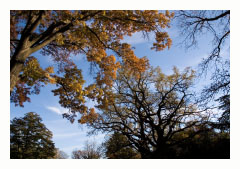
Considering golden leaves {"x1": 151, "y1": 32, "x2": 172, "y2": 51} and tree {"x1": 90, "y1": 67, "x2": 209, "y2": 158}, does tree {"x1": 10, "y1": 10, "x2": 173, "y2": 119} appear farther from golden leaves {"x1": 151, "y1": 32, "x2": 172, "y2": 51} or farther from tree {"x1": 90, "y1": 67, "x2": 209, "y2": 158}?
tree {"x1": 90, "y1": 67, "x2": 209, "y2": 158}

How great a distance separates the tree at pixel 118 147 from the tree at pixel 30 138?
737cm

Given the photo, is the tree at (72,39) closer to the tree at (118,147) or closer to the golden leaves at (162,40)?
the golden leaves at (162,40)

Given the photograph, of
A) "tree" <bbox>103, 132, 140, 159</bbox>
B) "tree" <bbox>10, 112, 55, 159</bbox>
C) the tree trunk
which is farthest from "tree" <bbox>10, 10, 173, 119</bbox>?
"tree" <bbox>10, 112, 55, 159</bbox>

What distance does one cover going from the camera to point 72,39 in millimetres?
3502

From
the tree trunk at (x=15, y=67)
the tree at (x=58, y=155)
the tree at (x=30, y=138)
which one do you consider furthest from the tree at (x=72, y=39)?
the tree at (x=58, y=155)

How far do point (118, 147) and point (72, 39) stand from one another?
8038 mm

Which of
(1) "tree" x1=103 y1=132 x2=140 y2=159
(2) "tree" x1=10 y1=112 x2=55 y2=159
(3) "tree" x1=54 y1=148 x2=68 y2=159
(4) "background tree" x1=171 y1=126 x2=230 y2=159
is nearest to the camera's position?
(4) "background tree" x1=171 y1=126 x2=230 y2=159

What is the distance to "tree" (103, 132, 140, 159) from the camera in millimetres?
9258

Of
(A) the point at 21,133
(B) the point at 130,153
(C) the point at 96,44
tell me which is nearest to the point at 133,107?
(B) the point at 130,153

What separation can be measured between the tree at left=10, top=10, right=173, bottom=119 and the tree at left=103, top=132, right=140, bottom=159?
227 inches

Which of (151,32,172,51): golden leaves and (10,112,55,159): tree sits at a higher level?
(151,32,172,51): golden leaves

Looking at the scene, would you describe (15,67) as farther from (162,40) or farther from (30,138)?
(30,138)

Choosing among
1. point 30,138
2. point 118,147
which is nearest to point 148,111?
point 118,147
